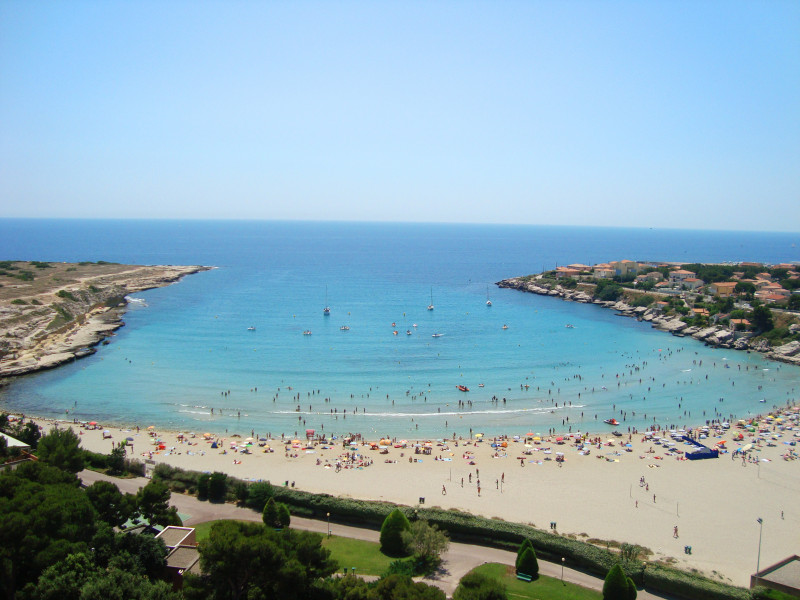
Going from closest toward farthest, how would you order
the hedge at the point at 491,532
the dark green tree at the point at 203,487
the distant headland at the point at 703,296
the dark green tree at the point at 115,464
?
the hedge at the point at 491,532, the dark green tree at the point at 203,487, the dark green tree at the point at 115,464, the distant headland at the point at 703,296

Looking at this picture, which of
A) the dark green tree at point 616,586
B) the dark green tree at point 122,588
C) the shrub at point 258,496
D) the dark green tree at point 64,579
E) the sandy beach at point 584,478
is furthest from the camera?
the shrub at point 258,496

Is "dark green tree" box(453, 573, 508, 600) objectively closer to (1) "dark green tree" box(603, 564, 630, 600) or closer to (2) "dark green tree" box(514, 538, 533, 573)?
(2) "dark green tree" box(514, 538, 533, 573)

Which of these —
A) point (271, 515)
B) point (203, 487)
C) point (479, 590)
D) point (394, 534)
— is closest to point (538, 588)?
point (479, 590)

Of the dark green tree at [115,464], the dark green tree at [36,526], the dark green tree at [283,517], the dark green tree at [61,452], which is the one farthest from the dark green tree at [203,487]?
the dark green tree at [36,526]

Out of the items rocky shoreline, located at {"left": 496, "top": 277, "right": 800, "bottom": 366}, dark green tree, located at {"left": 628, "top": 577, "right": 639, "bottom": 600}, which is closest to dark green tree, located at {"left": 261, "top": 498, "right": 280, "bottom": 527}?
dark green tree, located at {"left": 628, "top": 577, "right": 639, "bottom": 600}

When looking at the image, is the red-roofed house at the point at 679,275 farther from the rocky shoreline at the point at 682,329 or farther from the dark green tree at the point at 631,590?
the dark green tree at the point at 631,590

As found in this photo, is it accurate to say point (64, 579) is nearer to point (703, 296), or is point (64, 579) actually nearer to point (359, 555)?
point (359, 555)

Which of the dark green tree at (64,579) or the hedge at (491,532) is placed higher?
the dark green tree at (64,579)
